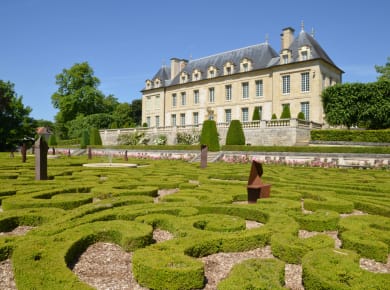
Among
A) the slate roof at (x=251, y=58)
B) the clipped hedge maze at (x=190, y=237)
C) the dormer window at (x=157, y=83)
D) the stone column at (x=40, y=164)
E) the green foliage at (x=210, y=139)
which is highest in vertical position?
the slate roof at (x=251, y=58)

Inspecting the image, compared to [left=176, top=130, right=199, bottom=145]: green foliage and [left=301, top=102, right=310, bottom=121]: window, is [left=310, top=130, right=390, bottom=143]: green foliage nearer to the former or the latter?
[left=301, top=102, right=310, bottom=121]: window

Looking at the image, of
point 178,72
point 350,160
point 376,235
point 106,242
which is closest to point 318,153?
point 350,160

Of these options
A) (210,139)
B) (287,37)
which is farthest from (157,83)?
(210,139)

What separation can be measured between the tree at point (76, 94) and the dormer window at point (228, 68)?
24.0m

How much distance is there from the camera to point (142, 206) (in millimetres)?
5562

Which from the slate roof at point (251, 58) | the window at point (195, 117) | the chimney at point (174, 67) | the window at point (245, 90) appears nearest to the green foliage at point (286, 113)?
the slate roof at point (251, 58)

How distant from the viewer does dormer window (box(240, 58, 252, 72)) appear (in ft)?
126

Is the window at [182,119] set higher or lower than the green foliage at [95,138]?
higher

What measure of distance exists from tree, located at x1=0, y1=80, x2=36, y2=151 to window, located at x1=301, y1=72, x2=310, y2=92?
34.5 m

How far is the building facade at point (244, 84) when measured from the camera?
33625 mm

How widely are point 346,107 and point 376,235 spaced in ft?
91.7

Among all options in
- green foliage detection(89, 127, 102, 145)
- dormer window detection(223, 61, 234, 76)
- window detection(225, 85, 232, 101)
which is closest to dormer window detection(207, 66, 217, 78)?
dormer window detection(223, 61, 234, 76)

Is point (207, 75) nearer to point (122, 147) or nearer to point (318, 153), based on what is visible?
point (122, 147)

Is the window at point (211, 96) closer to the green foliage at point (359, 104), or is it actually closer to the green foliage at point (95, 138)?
→ the green foliage at point (95, 138)
